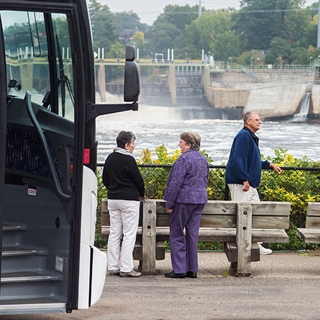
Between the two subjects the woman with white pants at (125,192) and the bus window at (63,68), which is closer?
the bus window at (63,68)

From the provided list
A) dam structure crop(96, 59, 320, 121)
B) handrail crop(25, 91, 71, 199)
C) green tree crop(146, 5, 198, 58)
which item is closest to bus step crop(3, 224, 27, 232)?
handrail crop(25, 91, 71, 199)

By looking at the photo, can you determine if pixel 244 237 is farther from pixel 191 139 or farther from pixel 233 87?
pixel 233 87

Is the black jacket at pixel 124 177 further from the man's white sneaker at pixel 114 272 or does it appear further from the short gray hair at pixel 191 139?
the man's white sneaker at pixel 114 272

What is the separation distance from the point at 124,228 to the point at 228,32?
245 feet

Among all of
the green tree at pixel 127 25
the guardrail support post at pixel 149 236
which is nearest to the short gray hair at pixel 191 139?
the guardrail support post at pixel 149 236

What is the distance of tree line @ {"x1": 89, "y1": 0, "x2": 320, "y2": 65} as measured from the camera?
7562cm

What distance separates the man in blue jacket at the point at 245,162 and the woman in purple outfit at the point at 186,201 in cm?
80

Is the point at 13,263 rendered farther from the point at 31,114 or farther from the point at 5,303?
the point at 31,114

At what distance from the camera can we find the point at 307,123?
7212cm

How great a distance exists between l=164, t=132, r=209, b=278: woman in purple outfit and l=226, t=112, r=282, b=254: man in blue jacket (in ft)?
2.62

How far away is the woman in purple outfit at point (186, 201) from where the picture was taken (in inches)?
282

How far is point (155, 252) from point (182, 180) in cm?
82

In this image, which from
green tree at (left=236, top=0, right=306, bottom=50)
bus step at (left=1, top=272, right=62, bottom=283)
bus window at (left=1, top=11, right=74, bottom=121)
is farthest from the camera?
green tree at (left=236, top=0, right=306, bottom=50)

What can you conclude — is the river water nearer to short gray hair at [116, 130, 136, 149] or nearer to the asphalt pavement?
the asphalt pavement
